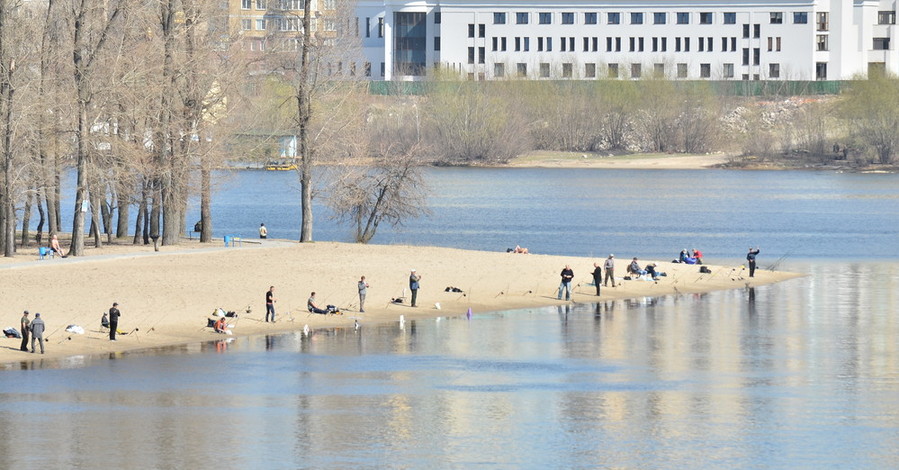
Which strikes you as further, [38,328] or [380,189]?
[380,189]

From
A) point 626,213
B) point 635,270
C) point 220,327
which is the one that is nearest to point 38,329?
point 220,327

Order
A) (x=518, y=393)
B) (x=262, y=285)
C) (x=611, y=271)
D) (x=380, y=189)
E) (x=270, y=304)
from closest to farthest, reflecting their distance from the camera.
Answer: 1. (x=518, y=393)
2. (x=270, y=304)
3. (x=262, y=285)
4. (x=611, y=271)
5. (x=380, y=189)

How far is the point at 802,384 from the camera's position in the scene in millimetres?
46562

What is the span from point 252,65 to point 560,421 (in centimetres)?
4466

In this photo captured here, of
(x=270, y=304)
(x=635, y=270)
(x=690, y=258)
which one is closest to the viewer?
(x=270, y=304)

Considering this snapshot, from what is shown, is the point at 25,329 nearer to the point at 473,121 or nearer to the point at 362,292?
the point at 362,292

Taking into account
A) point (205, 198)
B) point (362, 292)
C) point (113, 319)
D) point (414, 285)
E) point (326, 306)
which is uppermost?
point (205, 198)

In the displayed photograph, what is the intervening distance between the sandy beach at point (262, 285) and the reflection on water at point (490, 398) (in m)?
2.18

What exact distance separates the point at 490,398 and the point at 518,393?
45.3 inches

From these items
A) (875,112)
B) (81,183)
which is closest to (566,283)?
(81,183)

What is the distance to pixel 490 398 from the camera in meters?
44.3

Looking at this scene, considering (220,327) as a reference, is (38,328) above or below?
above

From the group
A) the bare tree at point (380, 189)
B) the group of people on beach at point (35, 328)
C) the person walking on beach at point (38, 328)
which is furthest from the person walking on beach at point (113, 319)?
the bare tree at point (380, 189)

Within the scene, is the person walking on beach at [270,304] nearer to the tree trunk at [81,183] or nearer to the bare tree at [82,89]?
the bare tree at [82,89]
